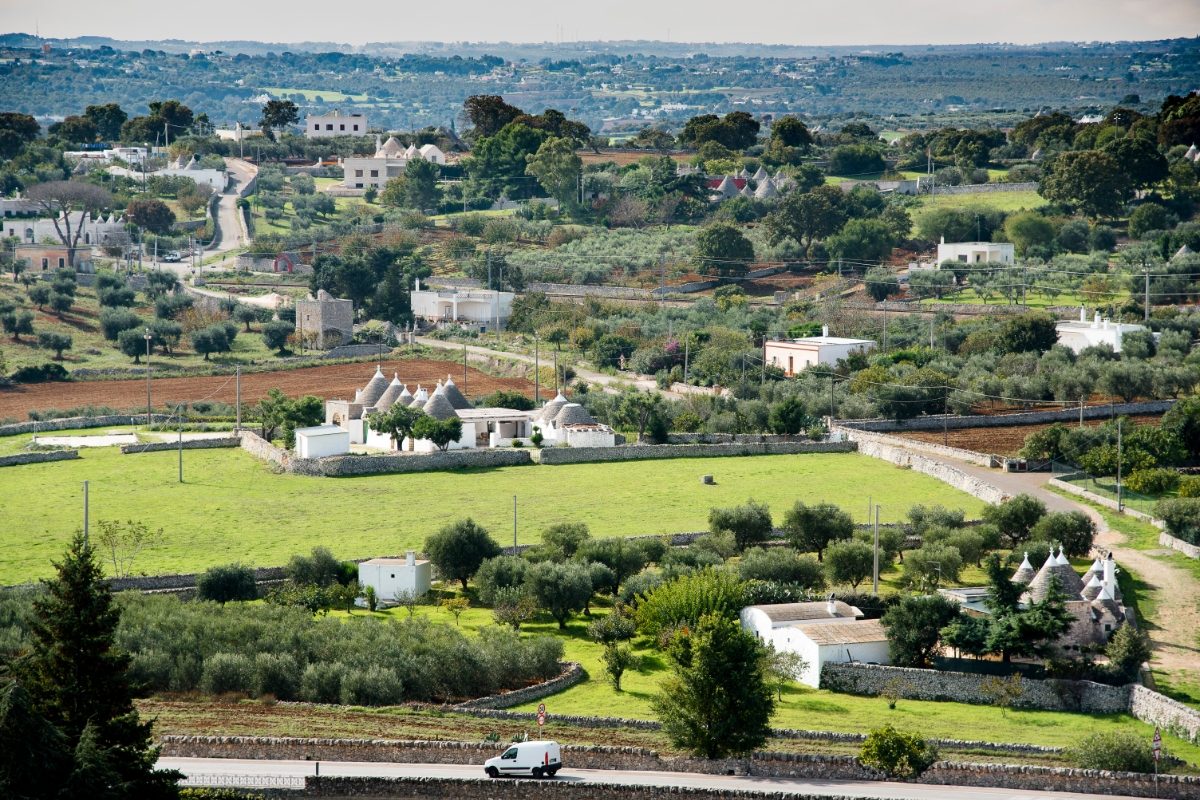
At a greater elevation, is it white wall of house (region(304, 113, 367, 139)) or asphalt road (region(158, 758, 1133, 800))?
white wall of house (region(304, 113, 367, 139))

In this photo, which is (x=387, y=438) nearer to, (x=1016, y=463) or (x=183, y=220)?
(x=1016, y=463)

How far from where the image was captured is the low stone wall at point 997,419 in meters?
69.1

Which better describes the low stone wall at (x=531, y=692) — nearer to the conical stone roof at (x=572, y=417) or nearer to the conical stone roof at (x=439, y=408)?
the conical stone roof at (x=439, y=408)

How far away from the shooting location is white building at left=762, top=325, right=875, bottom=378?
7931 centimetres

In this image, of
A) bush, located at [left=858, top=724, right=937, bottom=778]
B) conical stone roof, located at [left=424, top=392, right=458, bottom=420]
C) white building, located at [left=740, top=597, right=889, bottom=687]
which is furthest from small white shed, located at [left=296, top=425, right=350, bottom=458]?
bush, located at [left=858, top=724, right=937, bottom=778]

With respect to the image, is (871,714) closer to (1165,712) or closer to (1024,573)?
(1165,712)

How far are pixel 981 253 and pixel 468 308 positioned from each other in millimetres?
27109

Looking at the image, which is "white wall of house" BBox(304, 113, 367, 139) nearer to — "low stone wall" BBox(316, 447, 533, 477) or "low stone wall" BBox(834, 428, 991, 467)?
"low stone wall" BBox(834, 428, 991, 467)

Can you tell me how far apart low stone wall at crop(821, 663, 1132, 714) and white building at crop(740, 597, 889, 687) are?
15.5 inches

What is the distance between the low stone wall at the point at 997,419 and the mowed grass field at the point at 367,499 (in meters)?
4.75

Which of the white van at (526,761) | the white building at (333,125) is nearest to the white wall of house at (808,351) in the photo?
the white van at (526,761)

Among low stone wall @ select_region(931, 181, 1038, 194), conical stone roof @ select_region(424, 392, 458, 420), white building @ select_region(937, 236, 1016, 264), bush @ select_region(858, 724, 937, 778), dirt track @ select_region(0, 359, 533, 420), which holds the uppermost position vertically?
low stone wall @ select_region(931, 181, 1038, 194)

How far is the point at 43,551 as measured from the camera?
5097cm

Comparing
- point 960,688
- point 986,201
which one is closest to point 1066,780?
point 960,688
